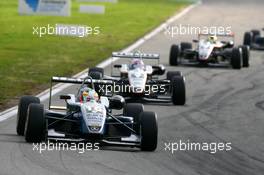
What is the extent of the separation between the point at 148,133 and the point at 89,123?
997 mm

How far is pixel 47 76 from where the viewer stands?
27.4m

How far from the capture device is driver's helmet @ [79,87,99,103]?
17203 mm

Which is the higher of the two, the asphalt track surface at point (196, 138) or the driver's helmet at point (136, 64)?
the driver's helmet at point (136, 64)

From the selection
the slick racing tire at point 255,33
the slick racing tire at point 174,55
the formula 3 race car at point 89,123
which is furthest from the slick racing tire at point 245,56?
the formula 3 race car at point 89,123

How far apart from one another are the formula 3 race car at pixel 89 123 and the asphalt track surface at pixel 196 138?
9.2 inches

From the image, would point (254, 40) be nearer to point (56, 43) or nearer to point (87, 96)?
point (56, 43)

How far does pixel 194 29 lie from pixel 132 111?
29731 millimetres

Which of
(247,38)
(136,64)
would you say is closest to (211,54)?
(247,38)

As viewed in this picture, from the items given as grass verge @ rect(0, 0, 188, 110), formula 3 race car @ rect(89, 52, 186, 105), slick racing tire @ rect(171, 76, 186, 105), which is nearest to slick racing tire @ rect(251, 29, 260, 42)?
grass verge @ rect(0, 0, 188, 110)

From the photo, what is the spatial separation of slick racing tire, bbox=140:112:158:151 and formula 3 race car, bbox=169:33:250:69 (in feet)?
47.7

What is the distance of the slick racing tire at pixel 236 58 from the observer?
101 ft

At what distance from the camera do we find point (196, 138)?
18234mm

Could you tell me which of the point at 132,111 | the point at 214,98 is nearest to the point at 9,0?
the point at 214,98

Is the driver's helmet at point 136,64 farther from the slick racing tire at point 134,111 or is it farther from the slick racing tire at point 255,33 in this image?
the slick racing tire at point 255,33
